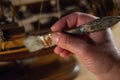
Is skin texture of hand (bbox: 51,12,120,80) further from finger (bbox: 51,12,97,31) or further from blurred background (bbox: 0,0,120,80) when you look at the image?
blurred background (bbox: 0,0,120,80)

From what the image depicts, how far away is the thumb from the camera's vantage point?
0.44 metres

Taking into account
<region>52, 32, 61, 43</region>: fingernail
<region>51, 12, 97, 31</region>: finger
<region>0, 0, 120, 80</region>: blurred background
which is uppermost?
<region>51, 12, 97, 31</region>: finger

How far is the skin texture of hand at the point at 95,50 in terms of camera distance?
0.46 meters

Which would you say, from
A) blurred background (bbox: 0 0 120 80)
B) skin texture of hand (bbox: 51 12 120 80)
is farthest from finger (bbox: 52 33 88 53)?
blurred background (bbox: 0 0 120 80)

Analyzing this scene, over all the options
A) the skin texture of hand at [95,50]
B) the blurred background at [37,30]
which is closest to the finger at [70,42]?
the skin texture of hand at [95,50]

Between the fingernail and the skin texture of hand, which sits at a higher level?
the fingernail

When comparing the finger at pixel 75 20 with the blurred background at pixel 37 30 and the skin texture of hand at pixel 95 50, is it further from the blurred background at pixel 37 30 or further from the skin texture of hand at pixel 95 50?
the blurred background at pixel 37 30

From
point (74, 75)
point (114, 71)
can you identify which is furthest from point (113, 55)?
point (74, 75)

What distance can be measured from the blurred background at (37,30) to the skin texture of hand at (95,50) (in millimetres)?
211

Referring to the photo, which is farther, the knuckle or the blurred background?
the blurred background

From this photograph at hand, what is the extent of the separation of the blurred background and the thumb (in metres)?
0.26

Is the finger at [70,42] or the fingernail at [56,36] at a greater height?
the fingernail at [56,36]

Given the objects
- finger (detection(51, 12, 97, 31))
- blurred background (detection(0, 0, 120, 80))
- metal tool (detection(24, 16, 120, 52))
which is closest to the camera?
metal tool (detection(24, 16, 120, 52))

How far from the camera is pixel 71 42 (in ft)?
1.46
